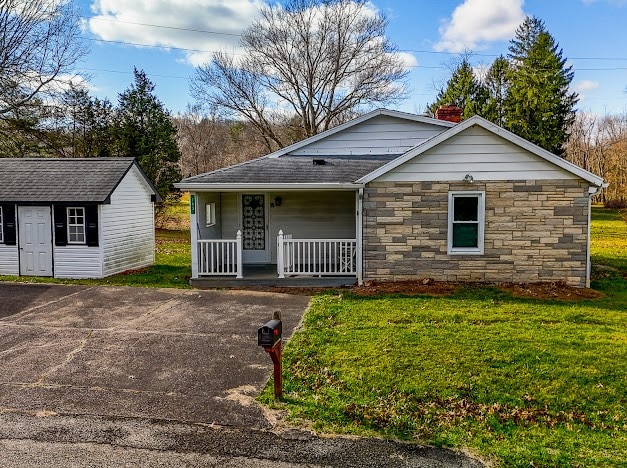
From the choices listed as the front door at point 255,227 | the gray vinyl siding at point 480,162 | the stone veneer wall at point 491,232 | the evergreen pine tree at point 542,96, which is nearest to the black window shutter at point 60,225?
the front door at point 255,227

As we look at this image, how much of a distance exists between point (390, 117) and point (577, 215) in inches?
245

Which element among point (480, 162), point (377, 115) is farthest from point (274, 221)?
point (480, 162)

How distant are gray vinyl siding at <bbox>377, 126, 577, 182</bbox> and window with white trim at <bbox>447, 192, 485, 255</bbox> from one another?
0.59m

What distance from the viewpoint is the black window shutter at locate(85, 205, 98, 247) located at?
42.8 feet

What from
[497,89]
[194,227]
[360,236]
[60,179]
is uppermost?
[497,89]

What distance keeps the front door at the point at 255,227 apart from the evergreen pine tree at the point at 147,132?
12.6 m

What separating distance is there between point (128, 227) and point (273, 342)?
1072cm

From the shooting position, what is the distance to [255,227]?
47.9 ft

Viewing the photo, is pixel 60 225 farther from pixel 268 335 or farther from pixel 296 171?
pixel 268 335

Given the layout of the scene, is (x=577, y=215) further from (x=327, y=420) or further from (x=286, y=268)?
(x=327, y=420)

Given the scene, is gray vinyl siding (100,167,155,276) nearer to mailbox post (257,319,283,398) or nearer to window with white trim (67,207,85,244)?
window with white trim (67,207,85,244)

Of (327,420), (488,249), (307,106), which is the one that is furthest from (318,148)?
(307,106)

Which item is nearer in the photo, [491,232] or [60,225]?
[491,232]

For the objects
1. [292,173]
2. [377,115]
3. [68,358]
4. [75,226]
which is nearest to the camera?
[68,358]
